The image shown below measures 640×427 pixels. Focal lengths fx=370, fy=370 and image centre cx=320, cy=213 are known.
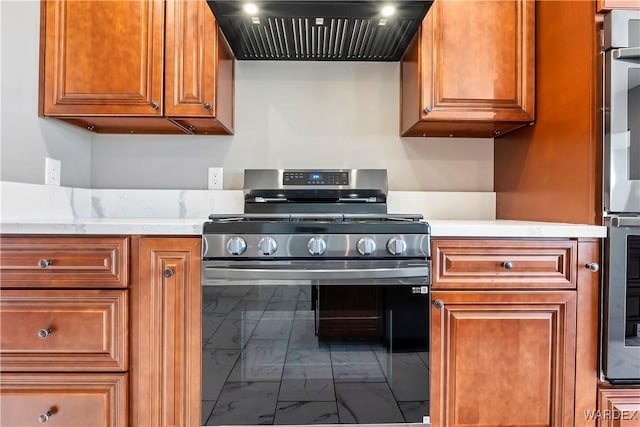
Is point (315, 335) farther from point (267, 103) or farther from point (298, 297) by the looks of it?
point (267, 103)

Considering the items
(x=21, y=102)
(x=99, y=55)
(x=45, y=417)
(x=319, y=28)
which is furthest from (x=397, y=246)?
(x=21, y=102)

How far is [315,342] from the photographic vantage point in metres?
1.22

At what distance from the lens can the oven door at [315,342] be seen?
3.93 feet

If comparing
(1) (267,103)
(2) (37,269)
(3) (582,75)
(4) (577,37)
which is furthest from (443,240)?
(2) (37,269)

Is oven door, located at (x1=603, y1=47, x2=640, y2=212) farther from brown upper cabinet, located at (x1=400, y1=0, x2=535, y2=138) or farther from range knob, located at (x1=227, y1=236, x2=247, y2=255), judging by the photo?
range knob, located at (x1=227, y1=236, x2=247, y2=255)

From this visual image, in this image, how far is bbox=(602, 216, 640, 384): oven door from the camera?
3.91ft

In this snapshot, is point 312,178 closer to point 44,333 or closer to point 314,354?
point 314,354

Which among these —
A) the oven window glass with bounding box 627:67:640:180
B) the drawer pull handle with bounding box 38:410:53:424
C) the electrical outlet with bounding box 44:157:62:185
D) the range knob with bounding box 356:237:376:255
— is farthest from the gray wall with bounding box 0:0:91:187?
the oven window glass with bounding box 627:67:640:180

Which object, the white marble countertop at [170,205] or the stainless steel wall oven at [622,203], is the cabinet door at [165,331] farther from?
the stainless steel wall oven at [622,203]

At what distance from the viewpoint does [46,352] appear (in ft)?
3.82

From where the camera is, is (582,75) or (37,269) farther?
(582,75)

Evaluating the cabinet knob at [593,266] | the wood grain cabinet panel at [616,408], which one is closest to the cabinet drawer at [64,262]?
the cabinet knob at [593,266]

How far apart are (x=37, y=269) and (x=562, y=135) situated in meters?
1.88

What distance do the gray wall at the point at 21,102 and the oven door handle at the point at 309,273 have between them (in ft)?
2.82
